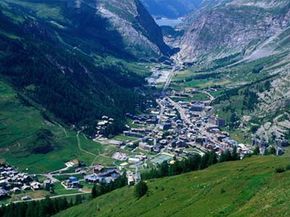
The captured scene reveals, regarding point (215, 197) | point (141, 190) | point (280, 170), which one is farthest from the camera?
point (141, 190)

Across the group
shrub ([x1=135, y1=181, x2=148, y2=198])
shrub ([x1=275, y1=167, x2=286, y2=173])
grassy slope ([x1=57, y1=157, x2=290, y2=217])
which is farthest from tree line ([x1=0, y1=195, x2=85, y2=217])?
shrub ([x1=275, y1=167, x2=286, y2=173])

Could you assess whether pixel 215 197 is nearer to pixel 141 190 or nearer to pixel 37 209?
pixel 141 190

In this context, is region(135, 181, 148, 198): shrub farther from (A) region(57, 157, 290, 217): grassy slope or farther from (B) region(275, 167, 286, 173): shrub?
(B) region(275, 167, 286, 173): shrub

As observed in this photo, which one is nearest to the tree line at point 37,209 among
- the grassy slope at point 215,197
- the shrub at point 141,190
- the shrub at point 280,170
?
the grassy slope at point 215,197

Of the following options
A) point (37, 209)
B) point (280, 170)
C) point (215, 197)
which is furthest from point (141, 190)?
point (37, 209)

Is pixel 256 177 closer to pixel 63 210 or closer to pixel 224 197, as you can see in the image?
pixel 224 197

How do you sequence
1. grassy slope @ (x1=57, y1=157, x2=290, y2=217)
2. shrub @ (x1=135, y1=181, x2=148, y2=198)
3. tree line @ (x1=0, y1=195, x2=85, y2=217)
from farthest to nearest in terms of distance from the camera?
tree line @ (x1=0, y1=195, x2=85, y2=217) → shrub @ (x1=135, y1=181, x2=148, y2=198) → grassy slope @ (x1=57, y1=157, x2=290, y2=217)

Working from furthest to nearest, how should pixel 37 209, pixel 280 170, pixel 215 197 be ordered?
pixel 37 209
pixel 280 170
pixel 215 197

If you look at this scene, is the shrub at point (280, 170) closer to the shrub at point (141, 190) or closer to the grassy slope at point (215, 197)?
the grassy slope at point (215, 197)

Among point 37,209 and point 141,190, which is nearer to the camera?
point 141,190
